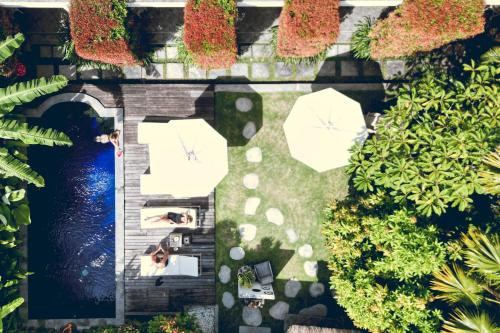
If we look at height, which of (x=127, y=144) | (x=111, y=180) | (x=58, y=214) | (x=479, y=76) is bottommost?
(x=58, y=214)

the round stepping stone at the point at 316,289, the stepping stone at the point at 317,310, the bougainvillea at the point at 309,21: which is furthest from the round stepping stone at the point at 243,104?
Result: the stepping stone at the point at 317,310

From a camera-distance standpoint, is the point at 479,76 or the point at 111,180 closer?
the point at 479,76

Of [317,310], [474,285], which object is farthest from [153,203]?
[474,285]

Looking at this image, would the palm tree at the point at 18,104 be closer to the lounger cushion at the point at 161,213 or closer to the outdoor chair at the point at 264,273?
the lounger cushion at the point at 161,213

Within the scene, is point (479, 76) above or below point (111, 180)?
above

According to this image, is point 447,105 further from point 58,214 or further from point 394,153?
point 58,214

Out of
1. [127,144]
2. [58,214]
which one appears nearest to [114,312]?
[58,214]

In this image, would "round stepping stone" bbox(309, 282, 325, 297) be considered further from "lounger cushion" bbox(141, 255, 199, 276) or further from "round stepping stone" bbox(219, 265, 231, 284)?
"lounger cushion" bbox(141, 255, 199, 276)

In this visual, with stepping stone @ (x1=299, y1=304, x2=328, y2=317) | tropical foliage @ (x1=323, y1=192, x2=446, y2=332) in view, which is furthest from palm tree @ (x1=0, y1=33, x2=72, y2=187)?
stepping stone @ (x1=299, y1=304, x2=328, y2=317)
